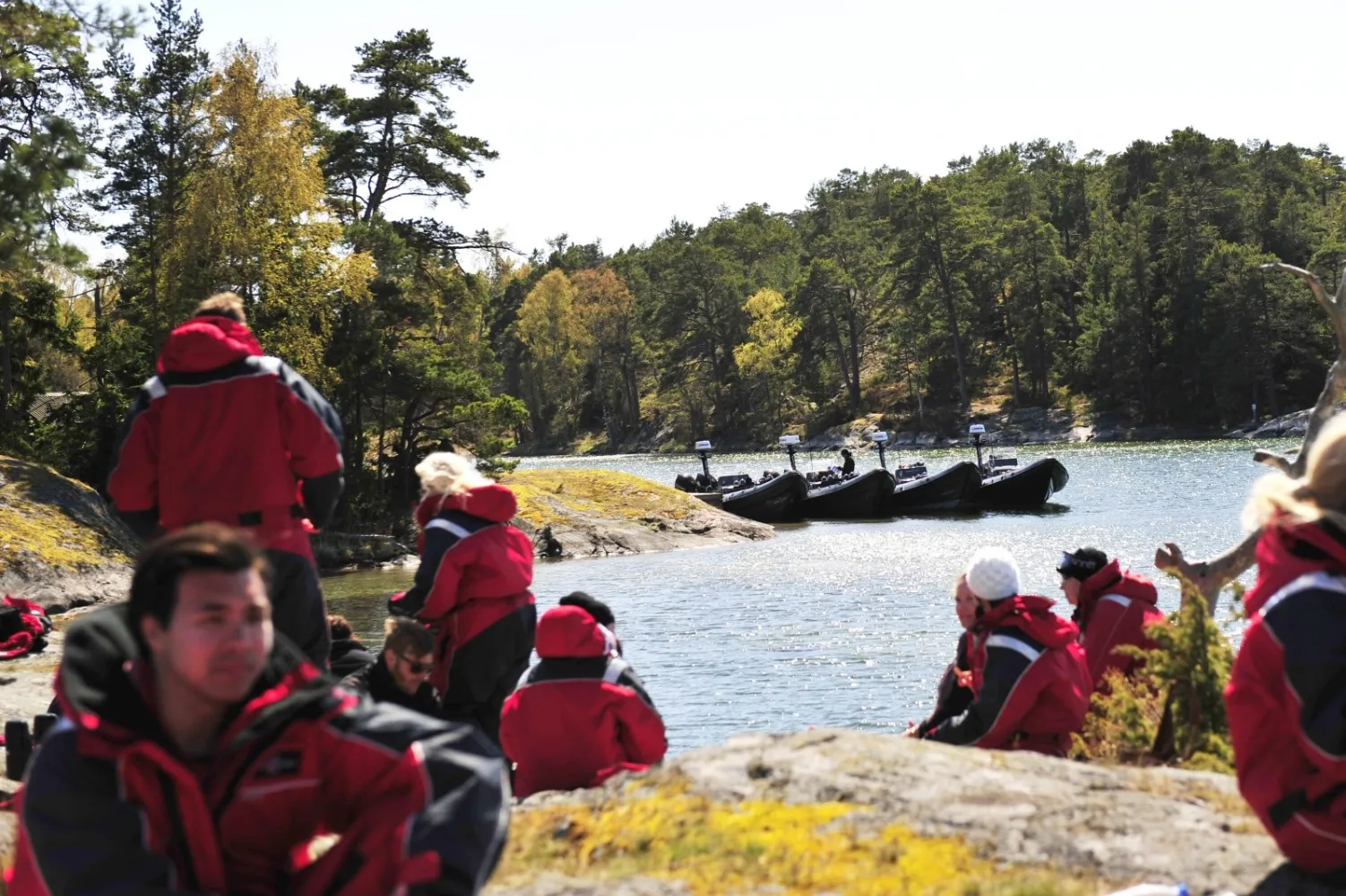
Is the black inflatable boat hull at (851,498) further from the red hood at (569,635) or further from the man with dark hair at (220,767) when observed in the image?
the man with dark hair at (220,767)

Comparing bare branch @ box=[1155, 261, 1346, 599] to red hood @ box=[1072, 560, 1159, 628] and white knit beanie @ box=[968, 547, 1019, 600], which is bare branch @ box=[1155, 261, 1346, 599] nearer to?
red hood @ box=[1072, 560, 1159, 628]

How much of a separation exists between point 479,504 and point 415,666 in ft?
2.32

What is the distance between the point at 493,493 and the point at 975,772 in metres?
2.56

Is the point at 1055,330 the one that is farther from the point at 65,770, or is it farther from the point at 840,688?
the point at 65,770

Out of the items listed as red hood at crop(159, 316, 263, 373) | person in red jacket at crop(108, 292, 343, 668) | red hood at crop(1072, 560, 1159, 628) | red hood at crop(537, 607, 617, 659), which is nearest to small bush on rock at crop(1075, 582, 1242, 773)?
red hood at crop(1072, 560, 1159, 628)

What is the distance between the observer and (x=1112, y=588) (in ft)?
23.4

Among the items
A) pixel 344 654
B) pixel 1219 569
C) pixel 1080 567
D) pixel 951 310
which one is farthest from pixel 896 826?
pixel 951 310

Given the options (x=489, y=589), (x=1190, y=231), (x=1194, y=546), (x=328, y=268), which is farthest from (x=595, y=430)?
(x=489, y=589)

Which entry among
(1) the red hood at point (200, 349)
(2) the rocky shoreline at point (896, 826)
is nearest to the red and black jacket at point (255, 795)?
(2) the rocky shoreline at point (896, 826)

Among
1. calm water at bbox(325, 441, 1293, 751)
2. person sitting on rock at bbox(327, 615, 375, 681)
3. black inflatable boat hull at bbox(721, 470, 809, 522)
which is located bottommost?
calm water at bbox(325, 441, 1293, 751)

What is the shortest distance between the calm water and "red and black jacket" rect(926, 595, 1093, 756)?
5.91 meters

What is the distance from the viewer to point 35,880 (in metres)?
2.36

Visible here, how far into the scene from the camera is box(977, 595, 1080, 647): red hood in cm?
556

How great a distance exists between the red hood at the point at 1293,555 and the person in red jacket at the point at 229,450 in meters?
2.89
